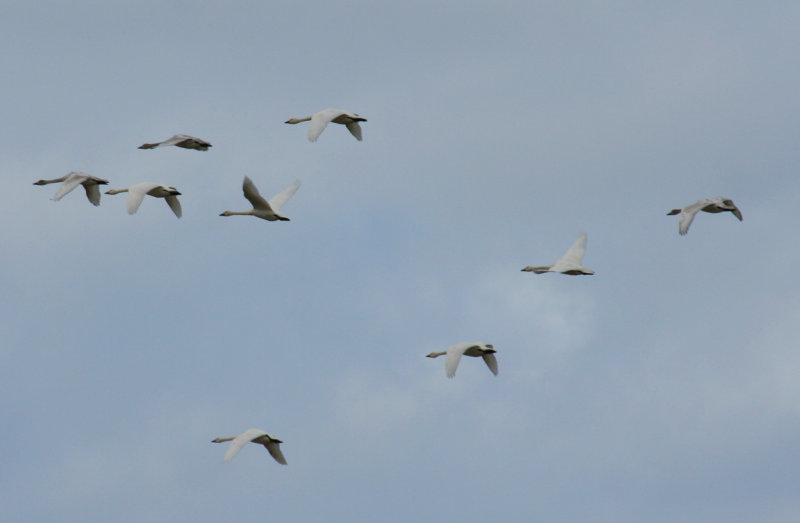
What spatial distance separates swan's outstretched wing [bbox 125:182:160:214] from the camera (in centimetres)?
5262

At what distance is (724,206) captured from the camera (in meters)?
57.2

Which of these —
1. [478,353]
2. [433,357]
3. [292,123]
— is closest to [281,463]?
[478,353]

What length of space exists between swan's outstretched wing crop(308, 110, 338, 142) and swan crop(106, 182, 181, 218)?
180 inches

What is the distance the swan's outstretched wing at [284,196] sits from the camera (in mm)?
58719

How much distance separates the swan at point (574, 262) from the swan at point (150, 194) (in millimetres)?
10975

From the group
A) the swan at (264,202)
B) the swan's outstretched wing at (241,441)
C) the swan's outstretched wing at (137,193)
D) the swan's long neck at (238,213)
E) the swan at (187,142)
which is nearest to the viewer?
the swan's outstretched wing at (241,441)

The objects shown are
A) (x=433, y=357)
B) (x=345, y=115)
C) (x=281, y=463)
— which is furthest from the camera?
(x=433, y=357)

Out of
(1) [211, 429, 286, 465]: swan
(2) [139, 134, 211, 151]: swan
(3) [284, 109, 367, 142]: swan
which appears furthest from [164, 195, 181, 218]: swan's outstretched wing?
(1) [211, 429, 286, 465]: swan

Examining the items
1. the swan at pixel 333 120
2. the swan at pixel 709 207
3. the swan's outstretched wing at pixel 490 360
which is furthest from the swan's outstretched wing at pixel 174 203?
the swan at pixel 709 207

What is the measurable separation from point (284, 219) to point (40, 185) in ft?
37.5

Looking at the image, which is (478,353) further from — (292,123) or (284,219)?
(292,123)

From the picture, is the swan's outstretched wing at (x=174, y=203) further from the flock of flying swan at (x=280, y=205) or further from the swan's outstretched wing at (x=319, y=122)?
the swan's outstretched wing at (x=319, y=122)

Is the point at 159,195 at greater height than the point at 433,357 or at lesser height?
greater

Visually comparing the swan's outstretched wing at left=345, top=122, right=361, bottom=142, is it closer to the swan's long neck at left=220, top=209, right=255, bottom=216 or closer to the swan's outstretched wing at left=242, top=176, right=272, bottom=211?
the swan's outstretched wing at left=242, top=176, right=272, bottom=211
